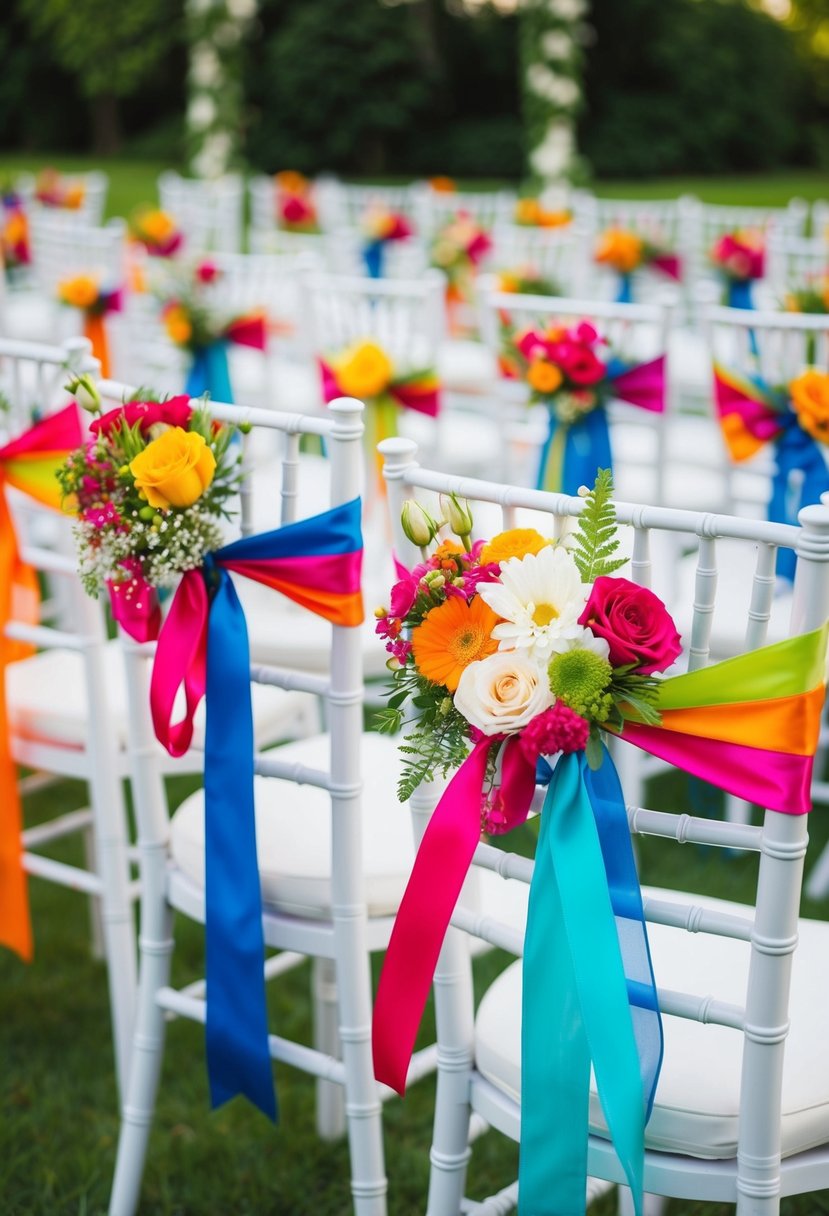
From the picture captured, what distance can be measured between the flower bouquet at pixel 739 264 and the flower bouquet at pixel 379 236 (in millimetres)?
1324

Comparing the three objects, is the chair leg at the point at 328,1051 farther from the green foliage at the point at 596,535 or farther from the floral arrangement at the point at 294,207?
the floral arrangement at the point at 294,207

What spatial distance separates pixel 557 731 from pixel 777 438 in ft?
4.81

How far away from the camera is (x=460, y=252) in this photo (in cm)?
495

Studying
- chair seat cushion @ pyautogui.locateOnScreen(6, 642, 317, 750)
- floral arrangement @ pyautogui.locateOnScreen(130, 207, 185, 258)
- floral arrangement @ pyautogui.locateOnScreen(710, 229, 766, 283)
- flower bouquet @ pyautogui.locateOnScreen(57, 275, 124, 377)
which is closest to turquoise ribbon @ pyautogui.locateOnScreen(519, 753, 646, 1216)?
chair seat cushion @ pyautogui.locateOnScreen(6, 642, 317, 750)

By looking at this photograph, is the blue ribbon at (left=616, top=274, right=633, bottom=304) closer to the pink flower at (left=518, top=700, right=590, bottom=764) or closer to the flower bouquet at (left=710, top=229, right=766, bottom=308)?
the flower bouquet at (left=710, top=229, right=766, bottom=308)

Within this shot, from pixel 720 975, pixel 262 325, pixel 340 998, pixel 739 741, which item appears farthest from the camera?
pixel 262 325

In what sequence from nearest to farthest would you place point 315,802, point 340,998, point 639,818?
point 639,818 → point 340,998 → point 315,802

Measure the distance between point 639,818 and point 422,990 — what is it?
0.96ft

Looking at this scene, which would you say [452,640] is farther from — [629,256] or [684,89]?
[684,89]

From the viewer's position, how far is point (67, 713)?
212 cm

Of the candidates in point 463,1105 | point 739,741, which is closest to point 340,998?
point 463,1105

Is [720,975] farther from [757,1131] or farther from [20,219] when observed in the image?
[20,219]

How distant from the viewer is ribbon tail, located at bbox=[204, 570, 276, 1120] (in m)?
1.55

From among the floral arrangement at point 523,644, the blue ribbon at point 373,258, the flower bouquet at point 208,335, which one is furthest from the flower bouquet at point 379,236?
the floral arrangement at point 523,644
